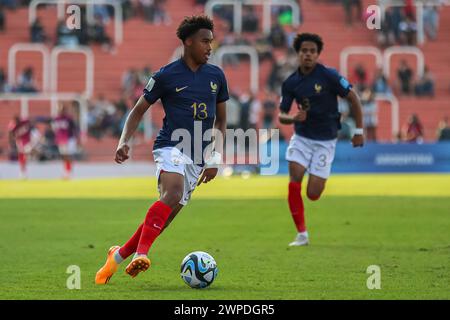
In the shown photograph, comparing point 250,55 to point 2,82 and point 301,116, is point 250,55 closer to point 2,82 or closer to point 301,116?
point 2,82

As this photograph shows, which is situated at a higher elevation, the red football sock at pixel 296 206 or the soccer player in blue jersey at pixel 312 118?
the soccer player in blue jersey at pixel 312 118

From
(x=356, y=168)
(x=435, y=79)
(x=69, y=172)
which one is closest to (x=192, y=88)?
(x=69, y=172)

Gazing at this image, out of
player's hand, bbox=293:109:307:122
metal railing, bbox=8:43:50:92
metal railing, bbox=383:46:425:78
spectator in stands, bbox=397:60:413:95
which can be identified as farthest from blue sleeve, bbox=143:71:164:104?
metal railing, bbox=383:46:425:78

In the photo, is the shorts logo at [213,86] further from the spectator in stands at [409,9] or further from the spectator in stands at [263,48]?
the spectator in stands at [409,9]

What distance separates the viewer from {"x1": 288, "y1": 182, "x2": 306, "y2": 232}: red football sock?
1461cm

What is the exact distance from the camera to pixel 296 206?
14.8 metres

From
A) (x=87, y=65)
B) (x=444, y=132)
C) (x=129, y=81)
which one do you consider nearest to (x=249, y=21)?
(x=129, y=81)

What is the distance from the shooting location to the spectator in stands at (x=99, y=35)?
139 ft

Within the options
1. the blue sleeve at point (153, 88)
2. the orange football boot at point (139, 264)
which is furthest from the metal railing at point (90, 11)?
the orange football boot at point (139, 264)

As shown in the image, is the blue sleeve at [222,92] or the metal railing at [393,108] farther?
Result: the metal railing at [393,108]

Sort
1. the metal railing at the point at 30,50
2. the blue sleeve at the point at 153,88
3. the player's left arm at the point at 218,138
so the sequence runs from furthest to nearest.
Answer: the metal railing at the point at 30,50 < the player's left arm at the point at 218,138 < the blue sleeve at the point at 153,88

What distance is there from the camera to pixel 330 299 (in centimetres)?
912

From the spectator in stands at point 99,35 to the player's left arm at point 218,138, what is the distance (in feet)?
104
